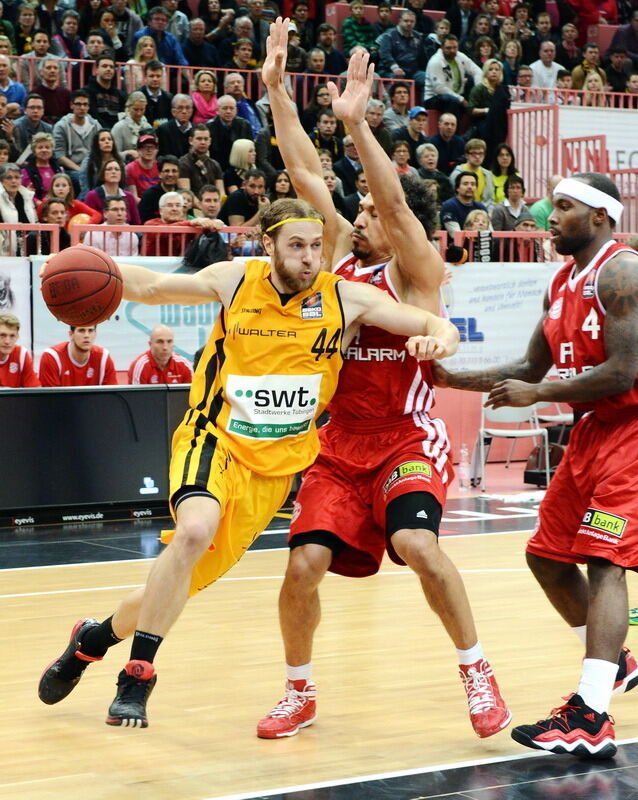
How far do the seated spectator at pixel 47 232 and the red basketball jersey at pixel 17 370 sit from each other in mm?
1526

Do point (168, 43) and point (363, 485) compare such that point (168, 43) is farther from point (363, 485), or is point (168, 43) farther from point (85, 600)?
point (363, 485)

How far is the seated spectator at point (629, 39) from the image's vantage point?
21434mm

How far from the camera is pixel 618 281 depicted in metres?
4.95

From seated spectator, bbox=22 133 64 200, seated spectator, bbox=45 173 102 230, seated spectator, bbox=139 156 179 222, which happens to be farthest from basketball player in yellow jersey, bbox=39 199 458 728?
seated spectator, bbox=22 133 64 200

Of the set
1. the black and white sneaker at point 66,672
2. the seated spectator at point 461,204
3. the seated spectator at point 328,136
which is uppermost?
the seated spectator at point 328,136

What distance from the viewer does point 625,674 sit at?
5453 mm

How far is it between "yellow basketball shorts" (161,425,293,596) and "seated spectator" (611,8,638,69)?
18211 millimetres

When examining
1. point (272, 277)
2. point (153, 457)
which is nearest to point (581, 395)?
point (272, 277)

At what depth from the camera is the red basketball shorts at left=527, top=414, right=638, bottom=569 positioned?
4.88 meters

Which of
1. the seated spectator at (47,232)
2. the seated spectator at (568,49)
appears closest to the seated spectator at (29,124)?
the seated spectator at (47,232)

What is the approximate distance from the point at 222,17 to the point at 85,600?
11777 millimetres

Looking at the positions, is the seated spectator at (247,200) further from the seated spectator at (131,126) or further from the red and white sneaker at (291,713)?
the red and white sneaker at (291,713)

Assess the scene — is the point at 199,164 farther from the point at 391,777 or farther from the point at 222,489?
the point at 391,777

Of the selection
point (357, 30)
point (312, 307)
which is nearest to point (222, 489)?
point (312, 307)
